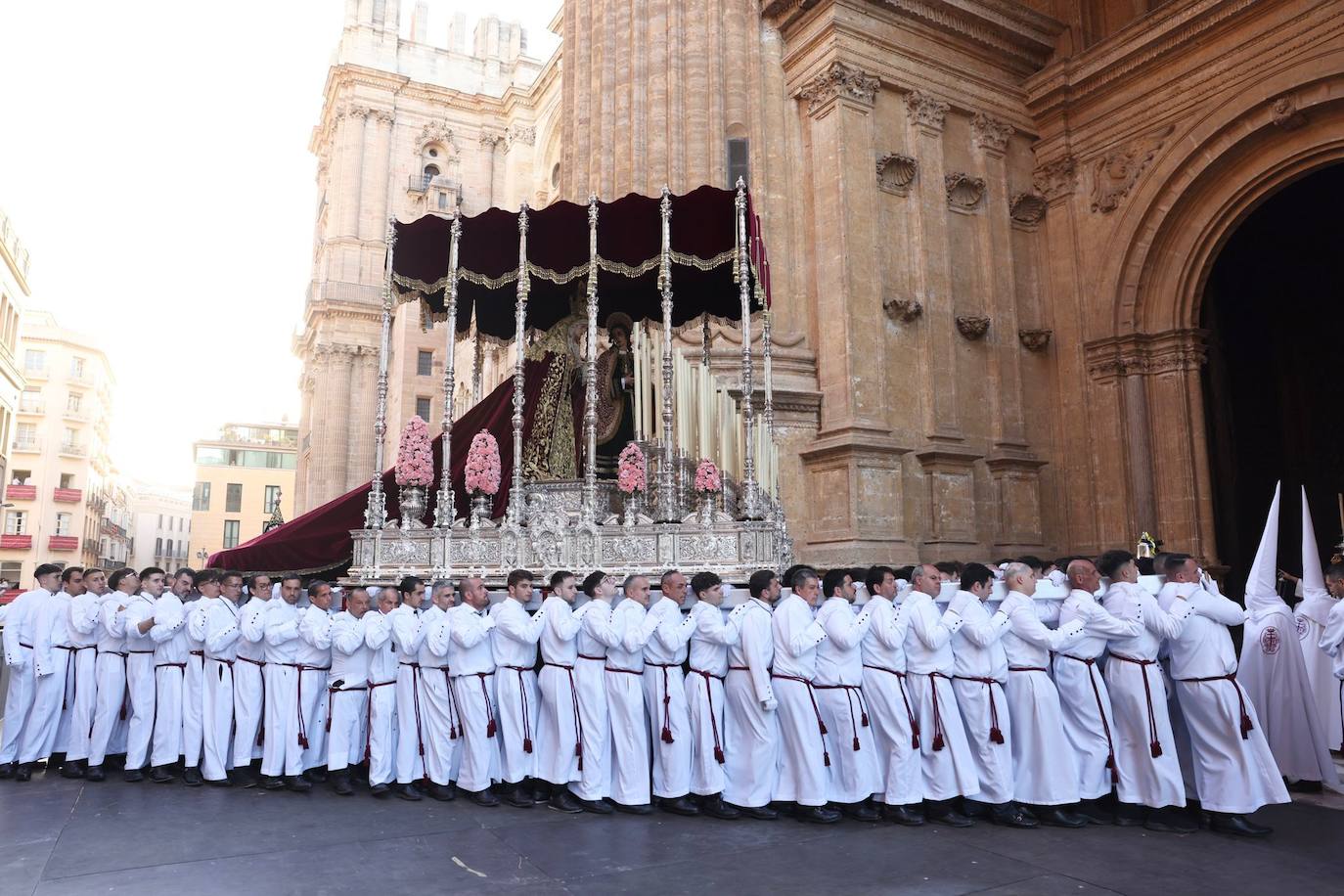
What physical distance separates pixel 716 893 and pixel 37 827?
4608 millimetres

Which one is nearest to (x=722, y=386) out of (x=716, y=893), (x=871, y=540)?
(x=871, y=540)

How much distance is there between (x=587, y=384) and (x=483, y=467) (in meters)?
1.42

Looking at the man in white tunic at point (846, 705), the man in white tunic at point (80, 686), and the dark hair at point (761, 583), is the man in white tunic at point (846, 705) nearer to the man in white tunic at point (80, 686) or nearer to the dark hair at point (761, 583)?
the dark hair at point (761, 583)

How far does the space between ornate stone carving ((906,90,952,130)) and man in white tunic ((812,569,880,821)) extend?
10.5m

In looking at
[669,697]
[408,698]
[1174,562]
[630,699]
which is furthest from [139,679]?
[1174,562]

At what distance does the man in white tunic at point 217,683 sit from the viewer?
7660 mm

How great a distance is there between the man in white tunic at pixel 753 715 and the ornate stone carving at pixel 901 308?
811 cm

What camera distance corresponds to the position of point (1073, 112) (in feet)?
53.1

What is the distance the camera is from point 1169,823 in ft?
20.5

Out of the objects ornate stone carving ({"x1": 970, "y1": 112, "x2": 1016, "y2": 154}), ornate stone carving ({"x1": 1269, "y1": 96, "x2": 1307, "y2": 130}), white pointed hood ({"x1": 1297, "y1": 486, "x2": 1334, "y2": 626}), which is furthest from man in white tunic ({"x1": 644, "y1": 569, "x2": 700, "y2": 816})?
ornate stone carving ({"x1": 1269, "y1": 96, "x2": 1307, "y2": 130})

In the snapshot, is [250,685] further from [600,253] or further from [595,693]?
[600,253]

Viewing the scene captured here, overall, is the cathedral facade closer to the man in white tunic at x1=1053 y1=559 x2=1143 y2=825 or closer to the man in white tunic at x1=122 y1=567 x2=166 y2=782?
the man in white tunic at x1=1053 y1=559 x2=1143 y2=825

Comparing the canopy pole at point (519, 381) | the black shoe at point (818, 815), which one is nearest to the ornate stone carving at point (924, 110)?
the canopy pole at point (519, 381)

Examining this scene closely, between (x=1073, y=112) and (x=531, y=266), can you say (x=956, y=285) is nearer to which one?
(x=1073, y=112)
